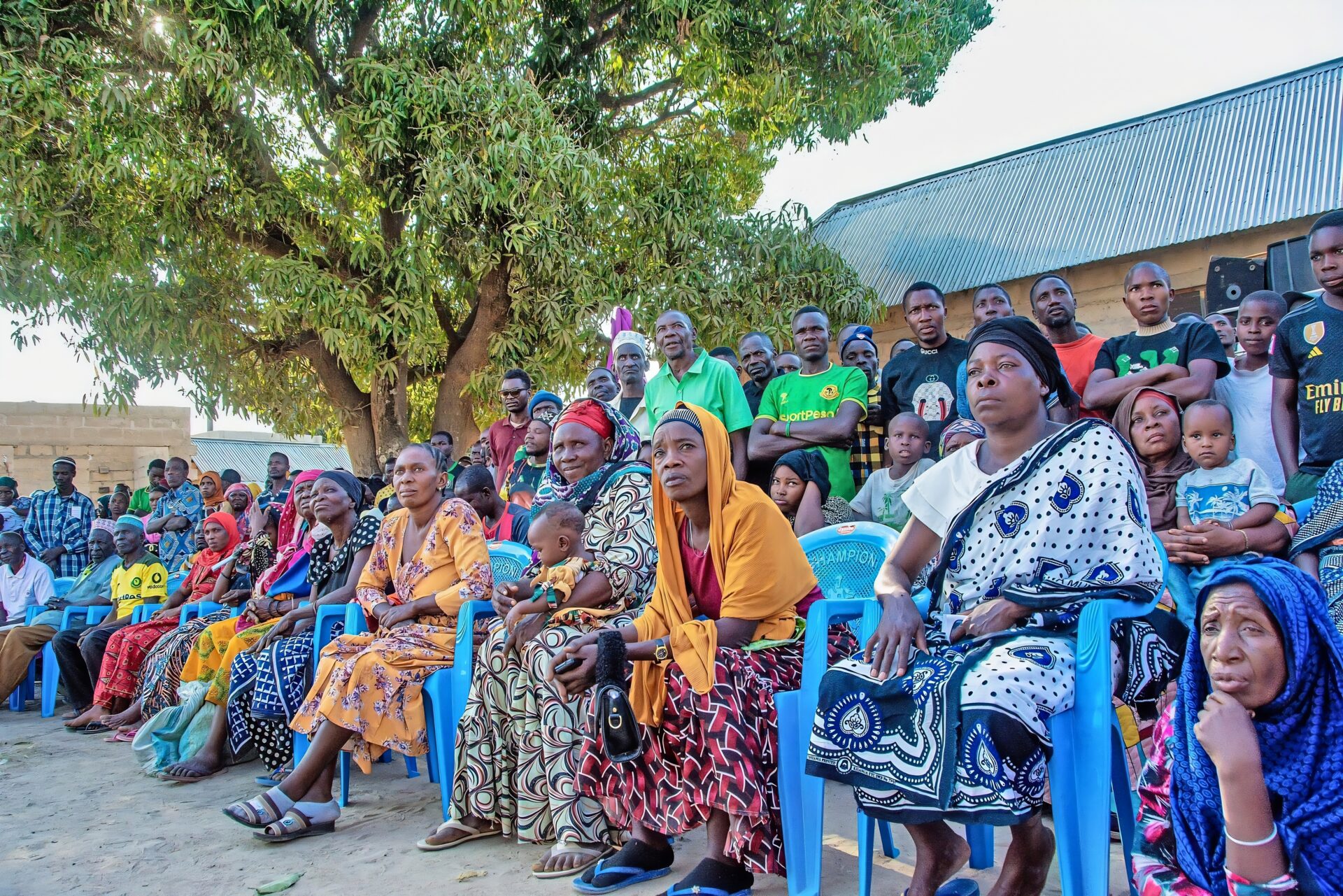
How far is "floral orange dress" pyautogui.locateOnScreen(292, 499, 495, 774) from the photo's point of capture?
3934mm

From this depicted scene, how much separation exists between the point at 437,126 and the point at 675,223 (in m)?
2.76

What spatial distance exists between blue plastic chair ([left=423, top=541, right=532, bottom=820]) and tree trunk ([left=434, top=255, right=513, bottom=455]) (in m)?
6.54

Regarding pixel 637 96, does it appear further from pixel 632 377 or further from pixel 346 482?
pixel 346 482

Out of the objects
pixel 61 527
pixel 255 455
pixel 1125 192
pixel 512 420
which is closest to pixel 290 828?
pixel 512 420

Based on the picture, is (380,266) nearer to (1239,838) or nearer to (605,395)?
(605,395)

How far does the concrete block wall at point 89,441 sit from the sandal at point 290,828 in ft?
53.3

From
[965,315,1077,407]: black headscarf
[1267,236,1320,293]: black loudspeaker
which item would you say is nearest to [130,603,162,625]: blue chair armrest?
[965,315,1077,407]: black headscarf

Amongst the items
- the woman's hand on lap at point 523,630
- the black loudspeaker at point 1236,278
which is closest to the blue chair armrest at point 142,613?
the woman's hand on lap at point 523,630

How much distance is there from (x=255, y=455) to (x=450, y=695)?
95.8 feet

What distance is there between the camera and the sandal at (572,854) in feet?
10.5

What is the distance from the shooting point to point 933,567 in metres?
2.80

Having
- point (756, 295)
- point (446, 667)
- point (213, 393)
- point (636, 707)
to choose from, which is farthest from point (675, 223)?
point (636, 707)

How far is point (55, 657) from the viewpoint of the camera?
730 centimetres

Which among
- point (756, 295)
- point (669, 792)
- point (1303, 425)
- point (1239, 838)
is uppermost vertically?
point (756, 295)
